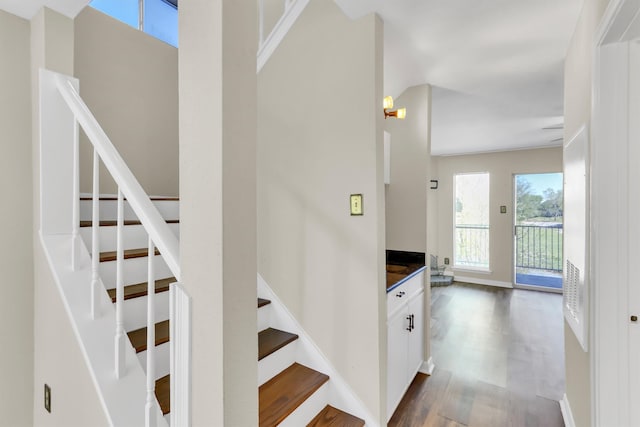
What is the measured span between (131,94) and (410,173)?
8.07 ft

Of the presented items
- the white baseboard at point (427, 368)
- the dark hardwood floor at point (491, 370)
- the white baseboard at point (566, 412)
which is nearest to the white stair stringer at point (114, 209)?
the dark hardwood floor at point (491, 370)

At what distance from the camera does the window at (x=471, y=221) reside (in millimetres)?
5925

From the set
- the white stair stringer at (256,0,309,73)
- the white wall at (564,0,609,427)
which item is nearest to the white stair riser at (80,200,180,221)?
the white stair stringer at (256,0,309,73)

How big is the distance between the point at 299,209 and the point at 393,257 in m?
1.34

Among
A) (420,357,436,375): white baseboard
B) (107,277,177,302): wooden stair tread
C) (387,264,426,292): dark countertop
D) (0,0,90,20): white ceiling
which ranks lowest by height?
(420,357,436,375): white baseboard

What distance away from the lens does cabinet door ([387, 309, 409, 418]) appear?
1.95m

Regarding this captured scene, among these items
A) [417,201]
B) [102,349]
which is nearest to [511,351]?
[417,201]

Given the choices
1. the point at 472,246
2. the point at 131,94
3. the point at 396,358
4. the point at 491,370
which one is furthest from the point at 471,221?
the point at 131,94

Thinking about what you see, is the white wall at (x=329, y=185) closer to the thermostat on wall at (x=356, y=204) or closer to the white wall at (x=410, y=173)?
the thermostat on wall at (x=356, y=204)

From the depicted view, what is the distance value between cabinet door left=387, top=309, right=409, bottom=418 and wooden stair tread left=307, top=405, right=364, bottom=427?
0.31 meters

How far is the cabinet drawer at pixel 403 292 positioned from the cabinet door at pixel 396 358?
0.06 meters

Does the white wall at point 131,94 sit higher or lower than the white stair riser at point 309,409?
higher

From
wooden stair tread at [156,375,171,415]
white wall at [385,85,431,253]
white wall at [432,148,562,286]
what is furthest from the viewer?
white wall at [432,148,562,286]

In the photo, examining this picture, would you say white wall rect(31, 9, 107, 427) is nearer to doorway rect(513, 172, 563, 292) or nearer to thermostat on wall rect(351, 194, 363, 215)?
thermostat on wall rect(351, 194, 363, 215)
